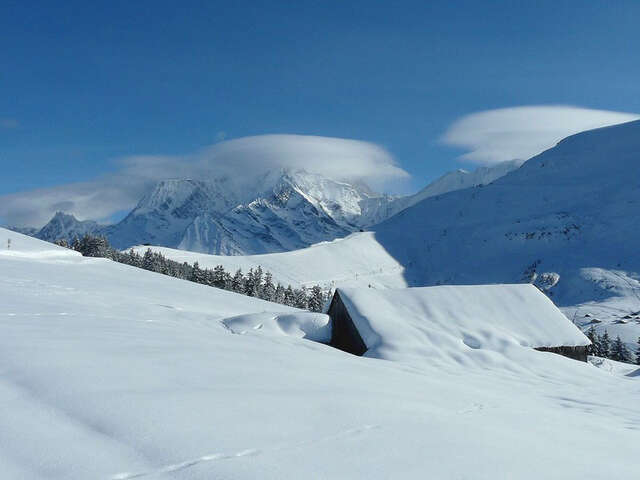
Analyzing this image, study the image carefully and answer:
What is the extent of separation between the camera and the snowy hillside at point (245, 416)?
3.86 m

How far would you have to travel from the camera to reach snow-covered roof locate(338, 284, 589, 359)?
1611cm

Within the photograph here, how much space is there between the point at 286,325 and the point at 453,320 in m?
6.03

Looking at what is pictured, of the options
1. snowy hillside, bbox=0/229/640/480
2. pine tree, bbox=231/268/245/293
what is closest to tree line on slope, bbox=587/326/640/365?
pine tree, bbox=231/268/245/293

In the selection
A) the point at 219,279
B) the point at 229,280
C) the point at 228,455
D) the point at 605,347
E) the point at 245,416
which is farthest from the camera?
the point at 229,280

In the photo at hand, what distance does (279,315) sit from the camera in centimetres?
1727

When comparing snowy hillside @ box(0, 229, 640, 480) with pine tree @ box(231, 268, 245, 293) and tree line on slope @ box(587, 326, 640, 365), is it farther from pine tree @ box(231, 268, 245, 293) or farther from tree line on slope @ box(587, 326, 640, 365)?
pine tree @ box(231, 268, 245, 293)

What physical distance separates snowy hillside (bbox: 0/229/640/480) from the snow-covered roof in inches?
192

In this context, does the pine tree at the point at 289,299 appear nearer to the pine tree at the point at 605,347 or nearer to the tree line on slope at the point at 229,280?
the tree line on slope at the point at 229,280

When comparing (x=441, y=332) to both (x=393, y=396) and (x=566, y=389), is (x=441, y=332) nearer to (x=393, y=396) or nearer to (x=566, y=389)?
(x=566, y=389)

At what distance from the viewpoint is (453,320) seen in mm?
19109

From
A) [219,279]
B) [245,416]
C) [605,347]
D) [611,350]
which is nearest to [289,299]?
[219,279]

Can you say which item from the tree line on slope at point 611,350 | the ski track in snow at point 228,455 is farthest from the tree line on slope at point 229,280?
the ski track in snow at point 228,455

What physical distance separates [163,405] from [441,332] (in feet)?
44.9

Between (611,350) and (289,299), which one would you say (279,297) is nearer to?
(289,299)
